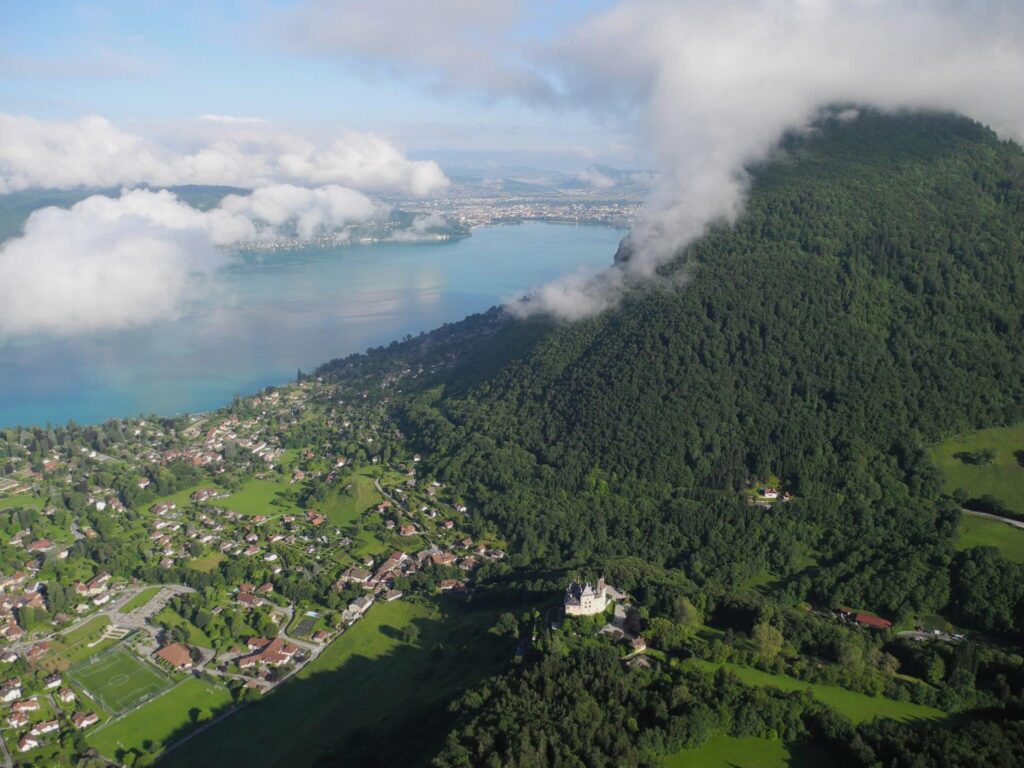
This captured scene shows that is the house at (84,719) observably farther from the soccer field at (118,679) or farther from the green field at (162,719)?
the soccer field at (118,679)

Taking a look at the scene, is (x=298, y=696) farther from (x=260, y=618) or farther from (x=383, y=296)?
(x=383, y=296)

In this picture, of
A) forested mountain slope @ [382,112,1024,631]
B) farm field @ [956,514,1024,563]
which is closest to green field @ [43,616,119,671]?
forested mountain slope @ [382,112,1024,631]

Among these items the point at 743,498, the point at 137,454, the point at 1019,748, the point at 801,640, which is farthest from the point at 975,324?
the point at 137,454

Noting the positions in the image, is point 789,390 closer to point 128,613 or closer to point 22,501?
point 128,613

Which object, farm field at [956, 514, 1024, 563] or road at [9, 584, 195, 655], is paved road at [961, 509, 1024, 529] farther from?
road at [9, 584, 195, 655]

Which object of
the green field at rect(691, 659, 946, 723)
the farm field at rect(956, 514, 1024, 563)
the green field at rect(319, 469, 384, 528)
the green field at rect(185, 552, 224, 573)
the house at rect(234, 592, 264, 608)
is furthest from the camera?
the green field at rect(319, 469, 384, 528)
